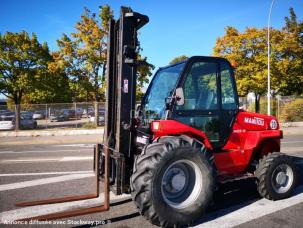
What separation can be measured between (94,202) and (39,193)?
1.47 m

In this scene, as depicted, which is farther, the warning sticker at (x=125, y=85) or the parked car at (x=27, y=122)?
the parked car at (x=27, y=122)

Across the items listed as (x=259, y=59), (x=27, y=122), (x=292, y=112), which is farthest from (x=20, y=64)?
(x=292, y=112)

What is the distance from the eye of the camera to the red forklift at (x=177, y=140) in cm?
419

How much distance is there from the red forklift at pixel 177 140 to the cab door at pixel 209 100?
0.06 ft

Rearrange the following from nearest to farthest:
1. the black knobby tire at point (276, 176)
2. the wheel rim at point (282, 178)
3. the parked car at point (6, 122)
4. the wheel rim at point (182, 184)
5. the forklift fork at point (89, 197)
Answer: the forklift fork at point (89, 197), the wheel rim at point (182, 184), the black knobby tire at point (276, 176), the wheel rim at point (282, 178), the parked car at point (6, 122)

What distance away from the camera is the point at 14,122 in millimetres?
23047

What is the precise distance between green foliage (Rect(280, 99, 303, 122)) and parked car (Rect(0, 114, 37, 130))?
71.1 feet

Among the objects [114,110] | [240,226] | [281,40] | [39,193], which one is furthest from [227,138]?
[281,40]

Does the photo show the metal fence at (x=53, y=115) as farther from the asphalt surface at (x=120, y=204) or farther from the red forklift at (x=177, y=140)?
Answer: the red forklift at (x=177, y=140)

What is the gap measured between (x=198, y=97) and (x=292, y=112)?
23.9 metres

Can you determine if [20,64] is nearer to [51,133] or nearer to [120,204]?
[51,133]

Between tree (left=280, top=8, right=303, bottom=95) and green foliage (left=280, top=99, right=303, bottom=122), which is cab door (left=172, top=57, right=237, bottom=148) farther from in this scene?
tree (left=280, top=8, right=303, bottom=95)

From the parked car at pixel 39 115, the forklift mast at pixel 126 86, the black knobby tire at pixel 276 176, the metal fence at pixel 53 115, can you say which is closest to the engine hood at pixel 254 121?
the black knobby tire at pixel 276 176

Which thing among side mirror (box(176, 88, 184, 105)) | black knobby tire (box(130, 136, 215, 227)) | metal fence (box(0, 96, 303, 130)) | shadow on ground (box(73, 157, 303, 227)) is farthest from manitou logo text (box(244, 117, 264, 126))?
metal fence (box(0, 96, 303, 130))
